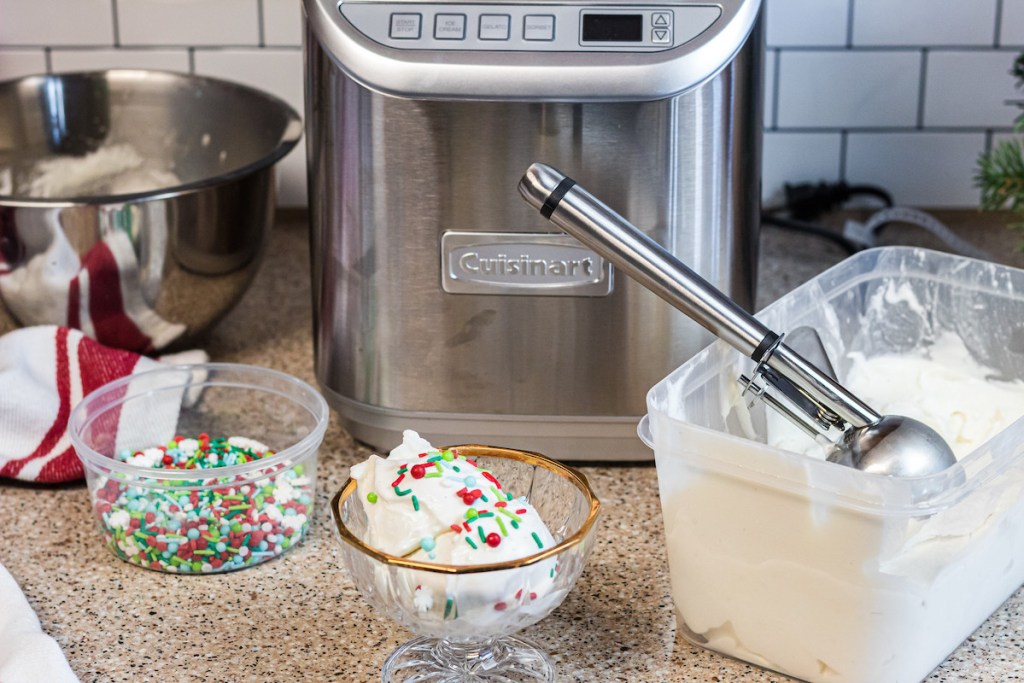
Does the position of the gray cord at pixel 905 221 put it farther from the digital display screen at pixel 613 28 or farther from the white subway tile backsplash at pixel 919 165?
the digital display screen at pixel 613 28

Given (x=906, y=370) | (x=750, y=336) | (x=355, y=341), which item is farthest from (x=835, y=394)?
(x=355, y=341)

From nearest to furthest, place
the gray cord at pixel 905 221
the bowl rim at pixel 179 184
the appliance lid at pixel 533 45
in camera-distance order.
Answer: the appliance lid at pixel 533 45
the bowl rim at pixel 179 184
the gray cord at pixel 905 221

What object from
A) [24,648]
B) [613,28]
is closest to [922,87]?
[613,28]

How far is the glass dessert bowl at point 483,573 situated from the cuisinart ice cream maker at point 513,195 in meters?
0.15

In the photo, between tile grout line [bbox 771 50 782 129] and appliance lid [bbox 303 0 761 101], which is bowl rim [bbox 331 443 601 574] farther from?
tile grout line [bbox 771 50 782 129]

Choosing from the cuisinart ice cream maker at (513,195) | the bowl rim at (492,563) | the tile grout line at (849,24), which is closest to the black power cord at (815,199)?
the tile grout line at (849,24)

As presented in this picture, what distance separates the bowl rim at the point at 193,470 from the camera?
711 mm

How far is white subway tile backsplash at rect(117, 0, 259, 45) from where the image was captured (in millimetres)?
1126

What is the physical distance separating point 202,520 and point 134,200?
0.24 m

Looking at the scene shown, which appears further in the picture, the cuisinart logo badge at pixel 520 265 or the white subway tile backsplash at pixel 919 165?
the white subway tile backsplash at pixel 919 165

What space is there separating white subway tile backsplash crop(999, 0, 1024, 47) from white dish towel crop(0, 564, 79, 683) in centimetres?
94

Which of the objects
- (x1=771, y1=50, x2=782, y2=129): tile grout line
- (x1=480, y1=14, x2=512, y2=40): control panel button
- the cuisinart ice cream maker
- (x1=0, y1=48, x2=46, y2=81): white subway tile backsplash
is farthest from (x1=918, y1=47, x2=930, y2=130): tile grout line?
(x1=0, y1=48, x2=46, y2=81): white subway tile backsplash

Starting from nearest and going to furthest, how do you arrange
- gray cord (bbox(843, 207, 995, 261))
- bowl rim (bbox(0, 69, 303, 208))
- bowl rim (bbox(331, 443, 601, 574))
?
bowl rim (bbox(331, 443, 601, 574))
bowl rim (bbox(0, 69, 303, 208))
gray cord (bbox(843, 207, 995, 261))

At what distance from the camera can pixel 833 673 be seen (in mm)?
604
